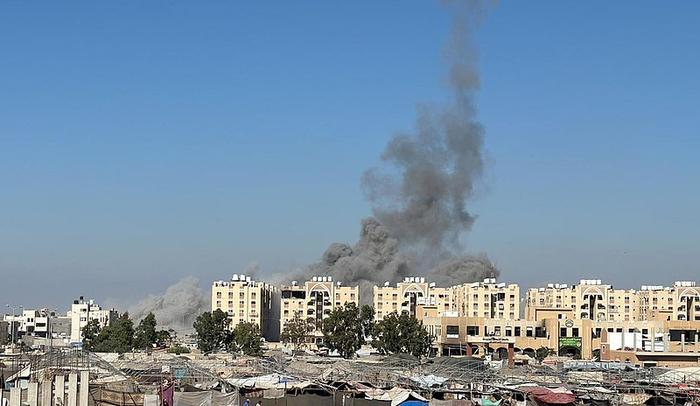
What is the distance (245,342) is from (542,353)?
1913 centimetres

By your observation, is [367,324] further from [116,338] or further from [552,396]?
[552,396]

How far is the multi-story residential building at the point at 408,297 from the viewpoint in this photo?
100562 millimetres

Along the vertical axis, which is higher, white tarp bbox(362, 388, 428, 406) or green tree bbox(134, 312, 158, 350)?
green tree bbox(134, 312, 158, 350)

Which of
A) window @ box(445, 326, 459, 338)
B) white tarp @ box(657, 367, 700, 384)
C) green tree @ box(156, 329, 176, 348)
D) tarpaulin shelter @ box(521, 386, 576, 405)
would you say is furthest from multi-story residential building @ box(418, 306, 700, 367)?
tarpaulin shelter @ box(521, 386, 576, 405)

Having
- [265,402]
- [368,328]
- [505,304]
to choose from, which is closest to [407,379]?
[265,402]

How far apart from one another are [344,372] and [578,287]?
65461 millimetres

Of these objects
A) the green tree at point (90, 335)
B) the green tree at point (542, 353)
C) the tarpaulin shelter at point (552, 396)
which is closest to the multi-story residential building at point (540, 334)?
the green tree at point (542, 353)

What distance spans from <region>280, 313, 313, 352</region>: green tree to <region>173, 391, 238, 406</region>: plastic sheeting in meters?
52.0

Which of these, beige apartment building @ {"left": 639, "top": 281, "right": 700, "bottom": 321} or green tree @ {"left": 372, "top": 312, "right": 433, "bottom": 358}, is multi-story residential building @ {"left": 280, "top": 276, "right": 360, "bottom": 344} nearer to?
beige apartment building @ {"left": 639, "top": 281, "right": 700, "bottom": 321}

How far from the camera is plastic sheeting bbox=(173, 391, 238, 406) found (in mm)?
31578

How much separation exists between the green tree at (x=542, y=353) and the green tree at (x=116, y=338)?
25460 mm

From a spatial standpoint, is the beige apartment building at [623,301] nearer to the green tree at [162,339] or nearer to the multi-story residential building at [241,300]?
the multi-story residential building at [241,300]

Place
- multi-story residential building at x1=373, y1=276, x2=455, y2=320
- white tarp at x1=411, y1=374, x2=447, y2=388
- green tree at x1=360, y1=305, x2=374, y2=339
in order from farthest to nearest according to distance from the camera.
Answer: multi-story residential building at x1=373, y1=276, x2=455, y2=320
green tree at x1=360, y1=305, x2=374, y2=339
white tarp at x1=411, y1=374, x2=447, y2=388

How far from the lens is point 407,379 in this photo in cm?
3638
